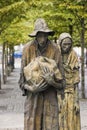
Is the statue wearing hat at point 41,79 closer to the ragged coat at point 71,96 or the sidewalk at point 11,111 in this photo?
the ragged coat at point 71,96

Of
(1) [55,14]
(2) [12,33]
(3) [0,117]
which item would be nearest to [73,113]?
→ (3) [0,117]

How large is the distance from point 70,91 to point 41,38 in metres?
3.65

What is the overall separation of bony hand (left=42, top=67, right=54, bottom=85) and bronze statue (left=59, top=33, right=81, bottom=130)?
3383 mm

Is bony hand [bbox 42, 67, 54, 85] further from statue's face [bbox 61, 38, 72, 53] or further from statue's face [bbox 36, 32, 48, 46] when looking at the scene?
statue's face [bbox 61, 38, 72, 53]

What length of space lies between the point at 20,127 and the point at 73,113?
3334mm

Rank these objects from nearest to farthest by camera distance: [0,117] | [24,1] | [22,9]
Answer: [0,117] < [24,1] < [22,9]

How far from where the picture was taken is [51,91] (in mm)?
5465

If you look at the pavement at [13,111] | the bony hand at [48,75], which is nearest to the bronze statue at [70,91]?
the pavement at [13,111]

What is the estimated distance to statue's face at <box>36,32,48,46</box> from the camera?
212 inches

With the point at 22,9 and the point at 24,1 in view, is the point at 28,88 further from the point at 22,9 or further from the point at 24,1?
the point at 22,9

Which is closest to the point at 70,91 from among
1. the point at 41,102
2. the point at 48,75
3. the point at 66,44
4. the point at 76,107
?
the point at 76,107

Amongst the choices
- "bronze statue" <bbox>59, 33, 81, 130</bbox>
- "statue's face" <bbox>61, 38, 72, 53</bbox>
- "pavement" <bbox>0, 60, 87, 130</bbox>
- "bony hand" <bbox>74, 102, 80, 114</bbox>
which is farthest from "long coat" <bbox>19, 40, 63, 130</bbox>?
"pavement" <bbox>0, 60, 87, 130</bbox>

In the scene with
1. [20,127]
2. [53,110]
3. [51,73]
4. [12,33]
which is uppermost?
[12,33]

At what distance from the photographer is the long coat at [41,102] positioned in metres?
5.43
